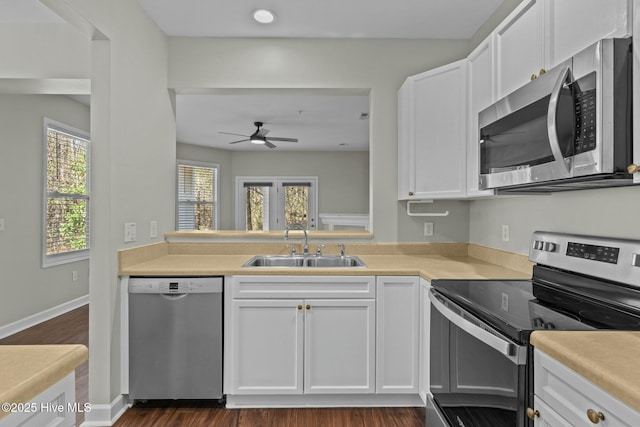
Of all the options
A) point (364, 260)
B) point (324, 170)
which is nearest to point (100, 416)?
point (364, 260)

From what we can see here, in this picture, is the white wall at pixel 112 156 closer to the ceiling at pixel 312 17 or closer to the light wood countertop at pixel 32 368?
the ceiling at pixel 312 17

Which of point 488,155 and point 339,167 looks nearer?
point 488,155

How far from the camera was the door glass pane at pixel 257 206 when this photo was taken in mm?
7949

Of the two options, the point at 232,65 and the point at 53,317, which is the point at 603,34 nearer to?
the point at 232,65

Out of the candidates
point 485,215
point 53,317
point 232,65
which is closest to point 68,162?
point 53,317

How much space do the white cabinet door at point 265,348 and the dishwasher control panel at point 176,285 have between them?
17cm

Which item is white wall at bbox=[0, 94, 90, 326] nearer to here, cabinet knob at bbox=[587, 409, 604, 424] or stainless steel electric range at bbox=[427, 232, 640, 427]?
stainless steel electric range at bbox=[427, 232, 640, 427]

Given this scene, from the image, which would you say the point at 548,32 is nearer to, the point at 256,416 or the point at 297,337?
the point at 297,337

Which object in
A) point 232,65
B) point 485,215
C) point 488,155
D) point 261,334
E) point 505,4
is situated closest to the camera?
point 488,155

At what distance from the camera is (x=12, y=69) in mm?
2625

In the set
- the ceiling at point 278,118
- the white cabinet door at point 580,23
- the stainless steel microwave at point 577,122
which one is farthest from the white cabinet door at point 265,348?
the ceiling at point 278,118

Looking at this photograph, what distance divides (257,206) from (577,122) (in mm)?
7141

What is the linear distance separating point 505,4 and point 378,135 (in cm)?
113

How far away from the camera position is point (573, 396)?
2.99 ft
